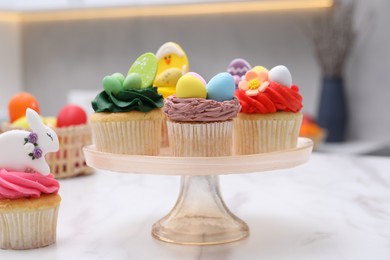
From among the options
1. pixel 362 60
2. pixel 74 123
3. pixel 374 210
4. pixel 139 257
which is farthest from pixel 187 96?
pixel 362 60

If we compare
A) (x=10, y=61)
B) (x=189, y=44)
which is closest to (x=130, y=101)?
(x=189, y=44)

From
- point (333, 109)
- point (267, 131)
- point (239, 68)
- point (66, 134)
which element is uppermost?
point (239, 68)

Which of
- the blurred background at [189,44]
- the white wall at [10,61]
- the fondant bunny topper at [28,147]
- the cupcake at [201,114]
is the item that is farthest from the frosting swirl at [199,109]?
the white wall at [10,61]

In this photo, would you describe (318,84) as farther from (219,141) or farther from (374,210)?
(219,141)

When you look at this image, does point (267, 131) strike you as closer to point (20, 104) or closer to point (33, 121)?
point (33, 121)

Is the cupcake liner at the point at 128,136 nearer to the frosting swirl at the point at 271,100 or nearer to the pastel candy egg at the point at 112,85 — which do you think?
the pastel candy egg at the point at 112,85
